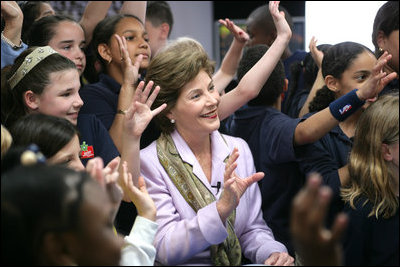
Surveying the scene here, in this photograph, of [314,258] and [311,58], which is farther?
[311,58]

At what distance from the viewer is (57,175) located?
1.22m

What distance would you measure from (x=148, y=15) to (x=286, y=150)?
1.94 meters

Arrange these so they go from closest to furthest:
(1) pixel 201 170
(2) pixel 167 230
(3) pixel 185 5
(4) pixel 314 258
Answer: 1. (4) pixel 314 258
2. (2) pixel 167 230
3. (1) pixel 201 170
4. (3) pixel 185 5

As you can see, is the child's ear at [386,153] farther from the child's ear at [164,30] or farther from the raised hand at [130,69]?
the child's ear at [164,30]

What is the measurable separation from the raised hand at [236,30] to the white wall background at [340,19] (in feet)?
6.37

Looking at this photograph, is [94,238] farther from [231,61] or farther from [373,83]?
[231,61]

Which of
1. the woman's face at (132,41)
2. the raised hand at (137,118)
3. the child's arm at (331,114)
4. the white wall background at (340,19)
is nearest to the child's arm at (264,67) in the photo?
the child's arm at (331,114)

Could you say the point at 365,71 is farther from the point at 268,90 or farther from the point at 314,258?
the point at 314,258

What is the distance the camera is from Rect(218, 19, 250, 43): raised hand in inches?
97.5

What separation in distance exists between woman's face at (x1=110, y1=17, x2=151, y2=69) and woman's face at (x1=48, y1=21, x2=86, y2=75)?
16 centimetres

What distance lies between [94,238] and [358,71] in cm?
149

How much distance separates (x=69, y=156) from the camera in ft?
5.66

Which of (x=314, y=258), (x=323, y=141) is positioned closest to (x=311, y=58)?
(x=323, y=141)

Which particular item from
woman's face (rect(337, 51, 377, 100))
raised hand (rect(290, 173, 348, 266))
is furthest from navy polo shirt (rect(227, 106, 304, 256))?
raised hand (rect(290, 173, 348, 266))
